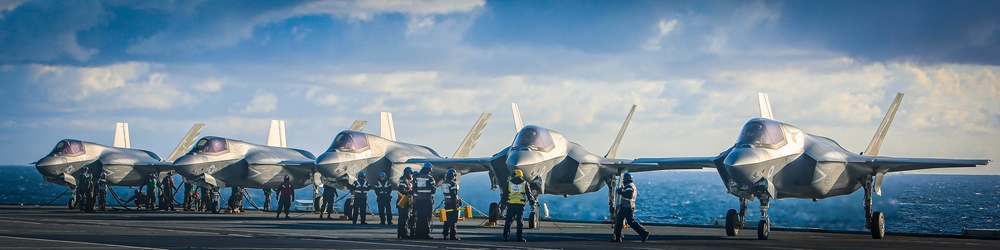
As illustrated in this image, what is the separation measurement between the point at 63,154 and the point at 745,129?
32501 mm

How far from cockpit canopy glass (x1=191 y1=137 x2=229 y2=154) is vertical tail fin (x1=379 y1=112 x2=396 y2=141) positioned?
7.78m

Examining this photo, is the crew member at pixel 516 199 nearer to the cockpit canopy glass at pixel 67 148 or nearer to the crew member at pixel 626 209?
the crew member at pixel 626 209

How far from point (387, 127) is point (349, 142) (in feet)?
30.3

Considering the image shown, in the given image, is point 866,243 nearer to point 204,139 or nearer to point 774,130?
point 774,130

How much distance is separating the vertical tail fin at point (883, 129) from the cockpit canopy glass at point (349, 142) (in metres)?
18.0

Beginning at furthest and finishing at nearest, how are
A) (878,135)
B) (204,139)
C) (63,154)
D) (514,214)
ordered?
(63,154) < (204,139) < (878,135) < (514,214)

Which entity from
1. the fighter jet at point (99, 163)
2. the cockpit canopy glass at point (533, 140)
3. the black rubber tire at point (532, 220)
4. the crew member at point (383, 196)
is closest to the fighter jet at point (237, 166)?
the fighter jet at point (99, 163)

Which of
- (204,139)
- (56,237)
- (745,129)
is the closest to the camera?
(56,237)

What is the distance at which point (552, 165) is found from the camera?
33.3 metres

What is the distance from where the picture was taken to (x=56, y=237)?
830 inches

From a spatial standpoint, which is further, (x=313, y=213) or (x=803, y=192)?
(x=313, y=213)

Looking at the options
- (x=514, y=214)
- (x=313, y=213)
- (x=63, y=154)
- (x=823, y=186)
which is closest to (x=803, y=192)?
(x=823, y=186)

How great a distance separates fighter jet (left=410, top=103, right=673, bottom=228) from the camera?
105ft

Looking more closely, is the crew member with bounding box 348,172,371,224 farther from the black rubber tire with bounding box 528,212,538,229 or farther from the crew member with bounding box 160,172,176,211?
the crew member with bounding box 160,172,176,211
